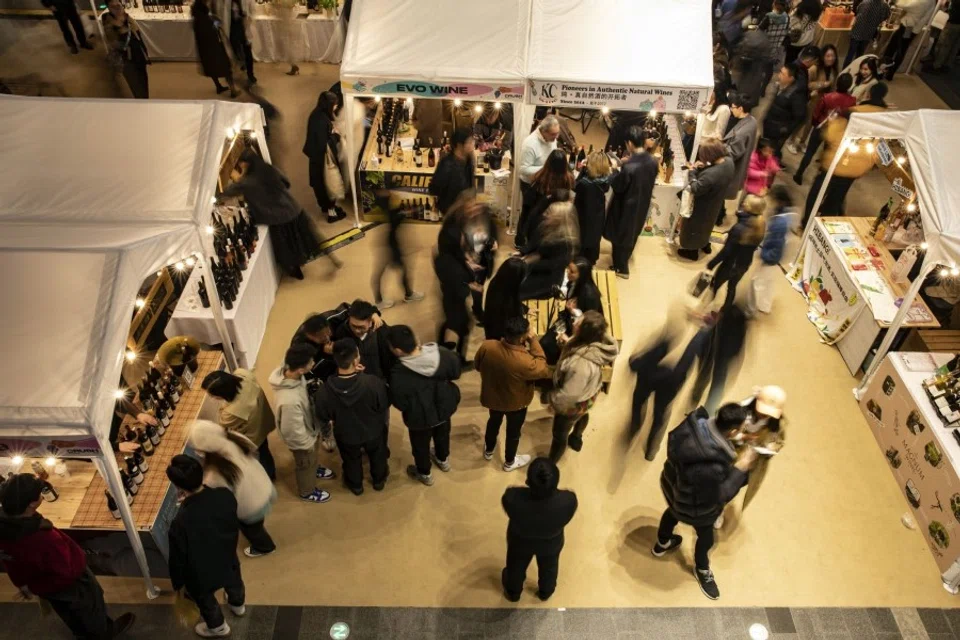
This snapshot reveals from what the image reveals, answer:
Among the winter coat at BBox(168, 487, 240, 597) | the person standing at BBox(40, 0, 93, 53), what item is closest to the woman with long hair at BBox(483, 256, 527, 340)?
the winter coat at BBox(168, 487, 240, 597)

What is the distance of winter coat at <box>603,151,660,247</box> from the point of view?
21.9ft

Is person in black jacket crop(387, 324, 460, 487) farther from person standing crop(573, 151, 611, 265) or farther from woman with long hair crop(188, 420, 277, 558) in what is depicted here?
person standing crop(573, 151, 611, 265)

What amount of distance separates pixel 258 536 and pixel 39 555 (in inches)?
51.0

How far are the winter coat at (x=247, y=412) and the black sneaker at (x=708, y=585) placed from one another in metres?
3.04

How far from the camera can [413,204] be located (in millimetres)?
7910

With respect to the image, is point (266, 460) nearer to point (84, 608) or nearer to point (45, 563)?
point (84, 608)

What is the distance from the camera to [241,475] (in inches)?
167

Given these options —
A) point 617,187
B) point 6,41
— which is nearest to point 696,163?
point 617,187

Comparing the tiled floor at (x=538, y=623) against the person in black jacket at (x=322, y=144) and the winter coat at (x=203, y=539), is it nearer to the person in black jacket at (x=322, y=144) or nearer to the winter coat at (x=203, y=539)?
the winter coat at (x=203, y=539)

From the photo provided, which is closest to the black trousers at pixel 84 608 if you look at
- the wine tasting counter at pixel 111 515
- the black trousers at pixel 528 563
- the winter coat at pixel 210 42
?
the wine tasting counter at pixel 111 515

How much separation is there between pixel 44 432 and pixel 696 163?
6407 millimetres

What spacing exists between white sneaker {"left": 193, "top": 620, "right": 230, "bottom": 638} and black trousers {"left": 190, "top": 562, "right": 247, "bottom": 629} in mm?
33

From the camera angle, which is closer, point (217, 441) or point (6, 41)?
point (217, 441)

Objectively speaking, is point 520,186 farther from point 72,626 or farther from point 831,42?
point 831,42
